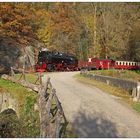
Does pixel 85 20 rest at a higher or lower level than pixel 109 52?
higher

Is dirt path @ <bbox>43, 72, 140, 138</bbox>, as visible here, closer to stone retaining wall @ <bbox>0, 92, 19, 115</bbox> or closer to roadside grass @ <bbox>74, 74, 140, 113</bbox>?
roadside grass @ <bbox>74, 74, 140, 113</bbox>

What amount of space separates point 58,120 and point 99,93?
39.3 ft

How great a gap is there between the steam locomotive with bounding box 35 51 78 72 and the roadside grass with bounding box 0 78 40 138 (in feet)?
56.6

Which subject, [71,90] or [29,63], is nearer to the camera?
[71,90]

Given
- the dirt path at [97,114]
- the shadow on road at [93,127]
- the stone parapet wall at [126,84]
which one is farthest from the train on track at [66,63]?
the shadow on road at [93,127]

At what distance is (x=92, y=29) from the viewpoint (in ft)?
212

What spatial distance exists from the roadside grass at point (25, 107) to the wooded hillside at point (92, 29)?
2726 centimetres

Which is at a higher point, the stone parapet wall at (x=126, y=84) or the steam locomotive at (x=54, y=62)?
the steam locomotive at (x=54, y=62)

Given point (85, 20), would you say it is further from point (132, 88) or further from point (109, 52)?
point (132, 88)

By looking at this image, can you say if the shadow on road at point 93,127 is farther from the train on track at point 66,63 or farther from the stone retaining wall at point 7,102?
the train on track at point 66,63

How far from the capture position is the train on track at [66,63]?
4731 cm

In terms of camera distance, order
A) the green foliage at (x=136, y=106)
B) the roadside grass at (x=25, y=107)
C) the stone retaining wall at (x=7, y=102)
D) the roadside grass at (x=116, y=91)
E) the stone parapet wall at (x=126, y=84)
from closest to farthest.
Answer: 1. the roadside grass at (x=25, y=107)
2. the green foliage at (x=136, y=106)
3. the roadside grass at (x=116, y=91)
4. the stone retaining wall at (x=7, y=102)
5. the stone parapet wall at (x=126, y=84)

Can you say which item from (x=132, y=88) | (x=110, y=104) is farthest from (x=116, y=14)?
(x=110, y=104)

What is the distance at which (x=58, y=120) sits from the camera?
1443 centimetres
